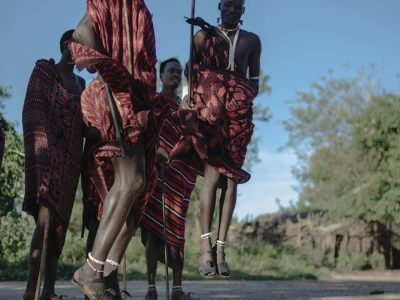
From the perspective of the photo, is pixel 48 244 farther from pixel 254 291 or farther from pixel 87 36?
pixel 254 291

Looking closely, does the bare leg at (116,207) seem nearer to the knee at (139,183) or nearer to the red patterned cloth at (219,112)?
the knee at (139,183)

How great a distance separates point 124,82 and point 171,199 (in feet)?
8.24

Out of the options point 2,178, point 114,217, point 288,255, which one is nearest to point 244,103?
point 114,217

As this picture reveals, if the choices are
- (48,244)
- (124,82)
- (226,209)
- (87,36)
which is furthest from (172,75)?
(124,82)

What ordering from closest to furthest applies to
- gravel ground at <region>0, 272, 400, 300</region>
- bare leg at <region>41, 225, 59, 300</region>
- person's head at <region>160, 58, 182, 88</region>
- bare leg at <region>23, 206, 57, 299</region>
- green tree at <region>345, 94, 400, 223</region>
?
bare leg at <region>23, 206, 57, 299</region> → bare leg at <region>41, 225, 59, 300</region> → person's head at <region>160, 58, 182, 88</region> → gravel ground at <region>0, 272, 400, 300</region> → green tree at <region>345, 94, 400, 223</region>

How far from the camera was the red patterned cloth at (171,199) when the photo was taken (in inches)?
244

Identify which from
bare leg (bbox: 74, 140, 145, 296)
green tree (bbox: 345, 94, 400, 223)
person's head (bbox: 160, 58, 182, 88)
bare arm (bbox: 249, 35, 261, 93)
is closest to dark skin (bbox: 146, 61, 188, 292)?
person's head (bbox: 160, 58, 182, 88)

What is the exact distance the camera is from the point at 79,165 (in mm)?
5316

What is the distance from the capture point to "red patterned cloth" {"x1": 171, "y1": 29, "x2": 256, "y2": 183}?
587cm

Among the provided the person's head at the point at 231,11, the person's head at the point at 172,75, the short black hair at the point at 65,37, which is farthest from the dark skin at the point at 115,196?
the person's head at the point at 172,75

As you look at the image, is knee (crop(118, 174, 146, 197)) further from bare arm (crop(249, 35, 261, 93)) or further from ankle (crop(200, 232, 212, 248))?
bare arm (crop(249, 35, 261, 93))

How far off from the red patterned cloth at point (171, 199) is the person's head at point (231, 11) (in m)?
1.04

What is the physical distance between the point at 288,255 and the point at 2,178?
1201 cm

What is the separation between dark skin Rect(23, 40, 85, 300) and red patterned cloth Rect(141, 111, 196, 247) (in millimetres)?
1059
